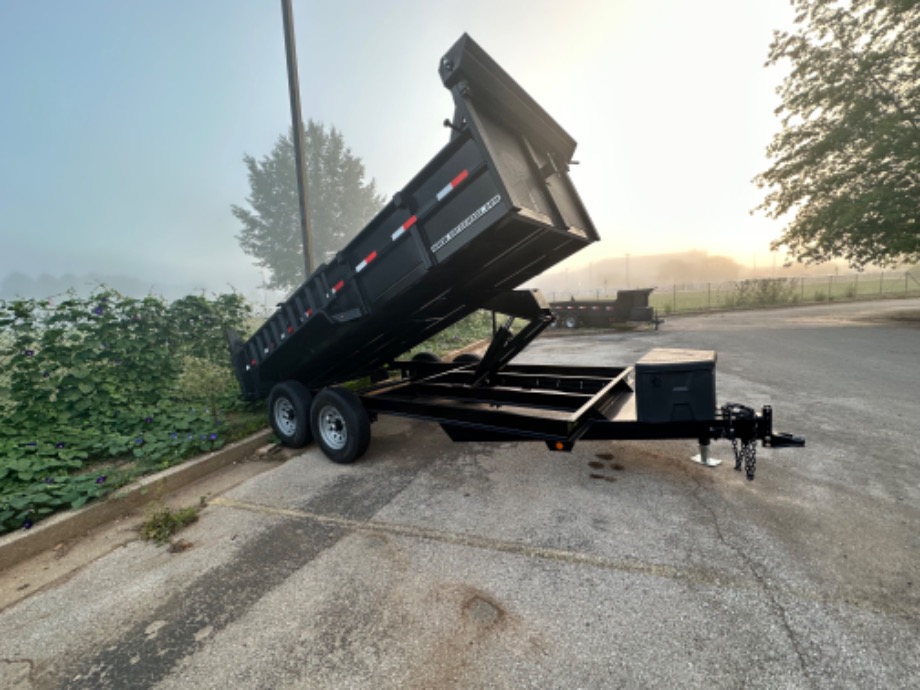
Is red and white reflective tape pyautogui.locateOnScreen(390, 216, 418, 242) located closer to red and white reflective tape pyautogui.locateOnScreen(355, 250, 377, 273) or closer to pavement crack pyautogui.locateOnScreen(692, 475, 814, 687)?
red and white reflective tape pyautogui.locateOnScreen(355, 250, 377, 273)

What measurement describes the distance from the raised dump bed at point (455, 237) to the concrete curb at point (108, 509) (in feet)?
4.38

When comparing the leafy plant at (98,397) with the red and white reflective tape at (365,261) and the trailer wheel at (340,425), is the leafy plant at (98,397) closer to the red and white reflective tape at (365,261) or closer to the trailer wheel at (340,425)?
the trailer wheel at (340,425)

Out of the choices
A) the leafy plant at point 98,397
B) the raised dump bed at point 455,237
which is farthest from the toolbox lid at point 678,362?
the leafy plant at point 98,397

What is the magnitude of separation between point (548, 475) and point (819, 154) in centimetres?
2319

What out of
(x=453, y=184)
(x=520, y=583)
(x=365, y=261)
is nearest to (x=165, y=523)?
(x=365, y=261)

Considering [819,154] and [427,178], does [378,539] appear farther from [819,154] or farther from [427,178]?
[819,154]

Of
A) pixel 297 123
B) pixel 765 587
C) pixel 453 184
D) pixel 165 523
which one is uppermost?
pixel 297 123

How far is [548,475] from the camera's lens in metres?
3.97

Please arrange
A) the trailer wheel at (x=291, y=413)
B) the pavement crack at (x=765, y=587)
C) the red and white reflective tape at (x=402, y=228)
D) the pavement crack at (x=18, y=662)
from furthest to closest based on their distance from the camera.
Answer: the trailer wheel at (x=291, y=413)
the red and white reflective tape at (x=402, y=228)
the pavement crack at (x=18, y=662)
the pavement crack at (x=765, y=587)

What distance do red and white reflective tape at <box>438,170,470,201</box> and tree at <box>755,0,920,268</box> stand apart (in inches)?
839

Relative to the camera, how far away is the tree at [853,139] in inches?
629

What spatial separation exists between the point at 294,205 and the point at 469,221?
4813 cm

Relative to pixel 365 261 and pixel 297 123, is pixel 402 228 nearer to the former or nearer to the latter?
pixel 365 261

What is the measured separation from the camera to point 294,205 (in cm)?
4475
